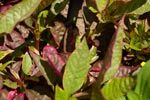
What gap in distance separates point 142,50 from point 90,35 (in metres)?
0.18

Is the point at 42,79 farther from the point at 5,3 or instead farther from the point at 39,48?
the point at 5,3

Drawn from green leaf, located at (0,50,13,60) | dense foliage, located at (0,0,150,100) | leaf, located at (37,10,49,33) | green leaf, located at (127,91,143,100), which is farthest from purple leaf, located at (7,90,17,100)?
green leaf, located at (127,91,143,100)

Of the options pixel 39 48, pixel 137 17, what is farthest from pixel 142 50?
pixel 39 48

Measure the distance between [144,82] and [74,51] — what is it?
19cm

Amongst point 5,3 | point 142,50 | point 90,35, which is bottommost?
point 142,50

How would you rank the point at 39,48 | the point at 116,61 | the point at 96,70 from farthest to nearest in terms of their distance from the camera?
the point at 39,48, the point at 96,70, the point at 116,61

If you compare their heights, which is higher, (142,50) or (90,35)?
(90,35)

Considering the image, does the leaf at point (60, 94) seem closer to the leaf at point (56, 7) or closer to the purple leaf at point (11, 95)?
the purple leaf at point (11, 95)

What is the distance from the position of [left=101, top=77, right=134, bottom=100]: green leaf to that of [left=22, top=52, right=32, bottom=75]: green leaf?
23 centimetres

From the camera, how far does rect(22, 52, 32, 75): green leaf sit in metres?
1.10

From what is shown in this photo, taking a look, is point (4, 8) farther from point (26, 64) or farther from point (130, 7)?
point (130, 7)

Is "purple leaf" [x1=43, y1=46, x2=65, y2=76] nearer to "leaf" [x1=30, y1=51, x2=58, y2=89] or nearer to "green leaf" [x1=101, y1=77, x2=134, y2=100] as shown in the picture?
"leaf" [x1=30, y1=51, x2=58, y2=89]

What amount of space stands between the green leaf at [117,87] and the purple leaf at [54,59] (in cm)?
13

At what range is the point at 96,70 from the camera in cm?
112
